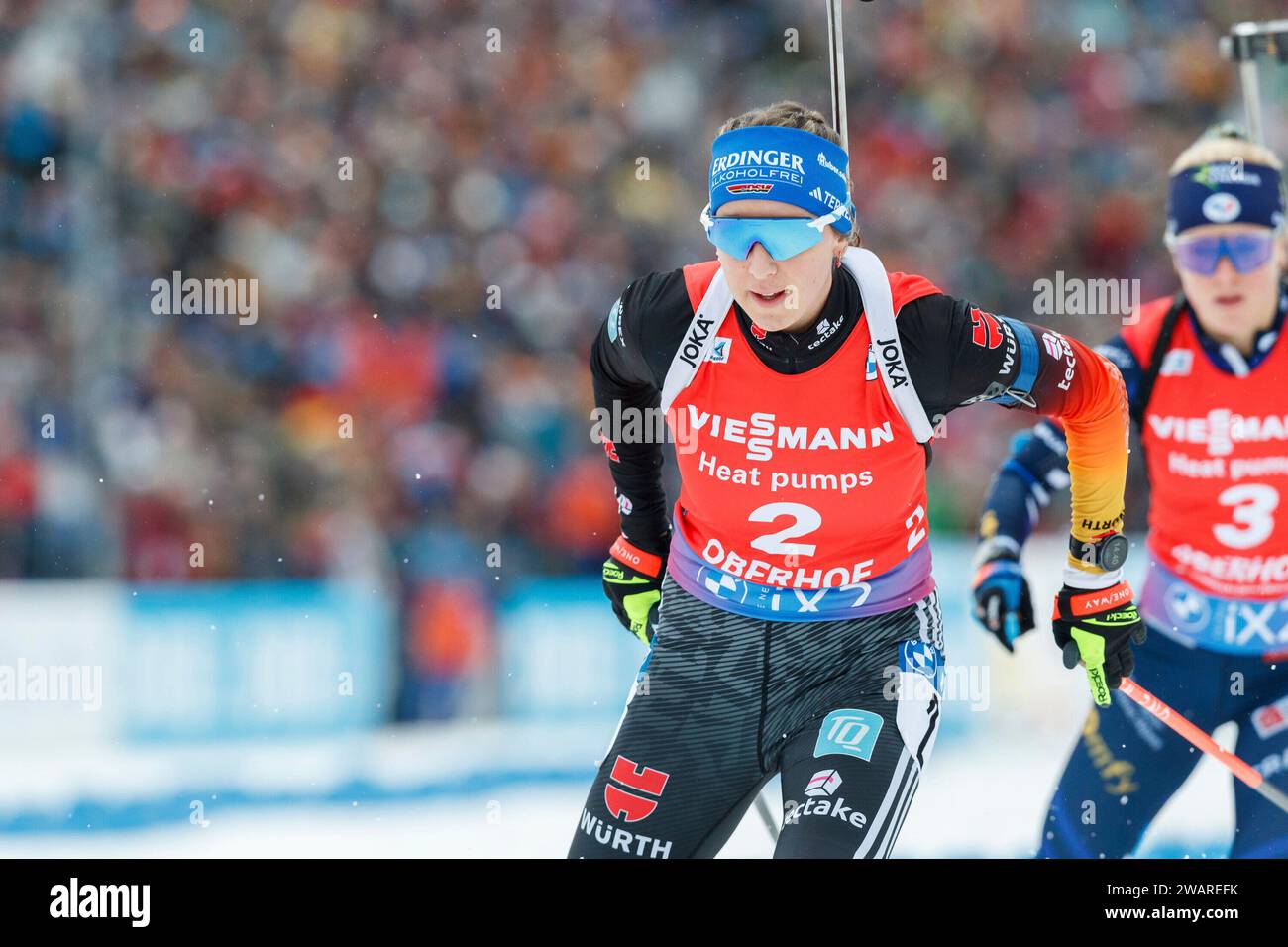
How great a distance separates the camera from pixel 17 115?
816 centimetres

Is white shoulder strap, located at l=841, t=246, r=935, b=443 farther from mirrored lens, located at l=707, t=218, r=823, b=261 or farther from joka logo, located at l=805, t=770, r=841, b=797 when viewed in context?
joka logo, located at l=805, t=770, r=841, b=797

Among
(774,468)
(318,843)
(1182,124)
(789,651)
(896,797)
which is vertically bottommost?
(318,843)

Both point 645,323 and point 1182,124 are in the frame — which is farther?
point 1182,124

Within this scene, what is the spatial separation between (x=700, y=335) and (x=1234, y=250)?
1749 mm

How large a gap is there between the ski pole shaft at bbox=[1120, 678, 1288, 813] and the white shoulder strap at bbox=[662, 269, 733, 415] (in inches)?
60.5

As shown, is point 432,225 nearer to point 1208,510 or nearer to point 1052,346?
point 1208,510

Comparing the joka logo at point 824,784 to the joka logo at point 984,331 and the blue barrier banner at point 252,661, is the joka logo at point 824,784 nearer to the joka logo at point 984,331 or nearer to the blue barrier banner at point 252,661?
the joka logo at point 984,331

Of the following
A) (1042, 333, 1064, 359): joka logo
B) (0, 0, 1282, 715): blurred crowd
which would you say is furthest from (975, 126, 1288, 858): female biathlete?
(0, 0, 1282, 715): blurred crowd

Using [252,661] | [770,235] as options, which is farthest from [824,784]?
[252,661]

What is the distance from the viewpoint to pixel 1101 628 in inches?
155

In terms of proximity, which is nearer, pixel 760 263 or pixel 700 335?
pixel 760 263
